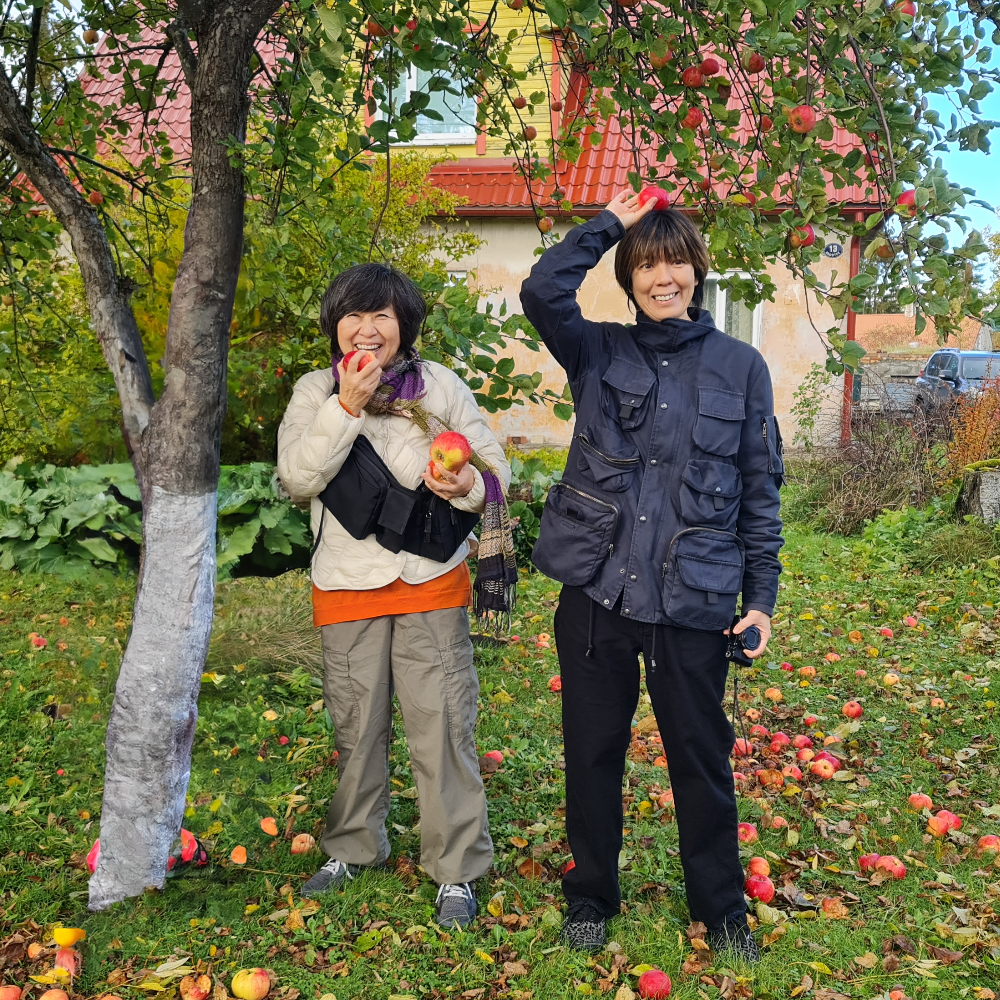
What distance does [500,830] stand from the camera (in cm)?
317

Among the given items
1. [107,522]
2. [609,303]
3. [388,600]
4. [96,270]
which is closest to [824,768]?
[388,600]

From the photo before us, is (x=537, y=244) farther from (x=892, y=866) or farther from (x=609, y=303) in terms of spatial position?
(x=892, y=866)

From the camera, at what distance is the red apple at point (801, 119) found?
207 centimetres

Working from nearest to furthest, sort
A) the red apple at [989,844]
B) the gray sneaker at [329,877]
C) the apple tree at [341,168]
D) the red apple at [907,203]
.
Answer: the red apple at [907,203] < the apple tree at [341,168] < the gray sneaker at [329,877] < the red apple at [989,844]

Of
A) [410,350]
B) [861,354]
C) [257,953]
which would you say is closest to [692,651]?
[861,354]

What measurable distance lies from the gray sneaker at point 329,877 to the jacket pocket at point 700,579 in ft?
4.21

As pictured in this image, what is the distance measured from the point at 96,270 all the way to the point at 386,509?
46.1 inches

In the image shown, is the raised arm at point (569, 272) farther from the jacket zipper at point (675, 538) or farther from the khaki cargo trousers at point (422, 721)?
the khaki cargo trousers at point (422, 721)

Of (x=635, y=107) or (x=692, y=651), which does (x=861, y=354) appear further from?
(x=635, y=107)

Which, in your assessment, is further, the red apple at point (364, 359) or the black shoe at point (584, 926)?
the black shoe at point (584, 926)

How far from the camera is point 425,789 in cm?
257

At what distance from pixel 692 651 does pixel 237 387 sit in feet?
15.6

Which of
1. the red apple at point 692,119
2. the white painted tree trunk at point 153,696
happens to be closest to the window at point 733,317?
the red apple at point 692,119

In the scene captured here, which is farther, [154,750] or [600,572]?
[154,750]
